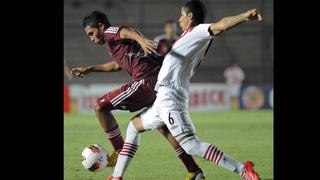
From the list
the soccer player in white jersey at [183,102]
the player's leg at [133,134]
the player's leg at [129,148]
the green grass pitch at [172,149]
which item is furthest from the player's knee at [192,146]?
the green grass pitch at [172,149]

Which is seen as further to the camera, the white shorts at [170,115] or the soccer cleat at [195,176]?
the soccer cleat at [195,176]

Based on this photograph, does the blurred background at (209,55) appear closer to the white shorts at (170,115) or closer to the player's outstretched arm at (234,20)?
the white shorts at (170,115)

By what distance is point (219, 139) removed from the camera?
12.8 metres

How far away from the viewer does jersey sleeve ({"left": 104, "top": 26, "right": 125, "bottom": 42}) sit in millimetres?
7590

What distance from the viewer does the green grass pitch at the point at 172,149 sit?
8406 mm

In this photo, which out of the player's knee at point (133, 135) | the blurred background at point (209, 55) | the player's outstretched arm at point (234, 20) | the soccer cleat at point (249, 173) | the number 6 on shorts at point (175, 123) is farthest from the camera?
the blurred background at point (209, 55)

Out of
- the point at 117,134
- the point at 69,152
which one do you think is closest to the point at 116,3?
the point at 69,152

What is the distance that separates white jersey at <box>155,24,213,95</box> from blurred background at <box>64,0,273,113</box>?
1395 centimetres

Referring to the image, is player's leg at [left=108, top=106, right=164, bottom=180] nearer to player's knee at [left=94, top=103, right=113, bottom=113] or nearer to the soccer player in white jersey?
the soccer player in white jersey

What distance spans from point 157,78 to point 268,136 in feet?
19.1

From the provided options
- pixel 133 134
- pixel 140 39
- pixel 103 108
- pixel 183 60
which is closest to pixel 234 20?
pixel 183 60

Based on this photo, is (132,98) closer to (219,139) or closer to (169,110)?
(169,110)

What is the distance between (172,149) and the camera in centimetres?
1127

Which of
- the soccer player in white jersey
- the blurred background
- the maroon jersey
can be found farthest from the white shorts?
the blurred background
